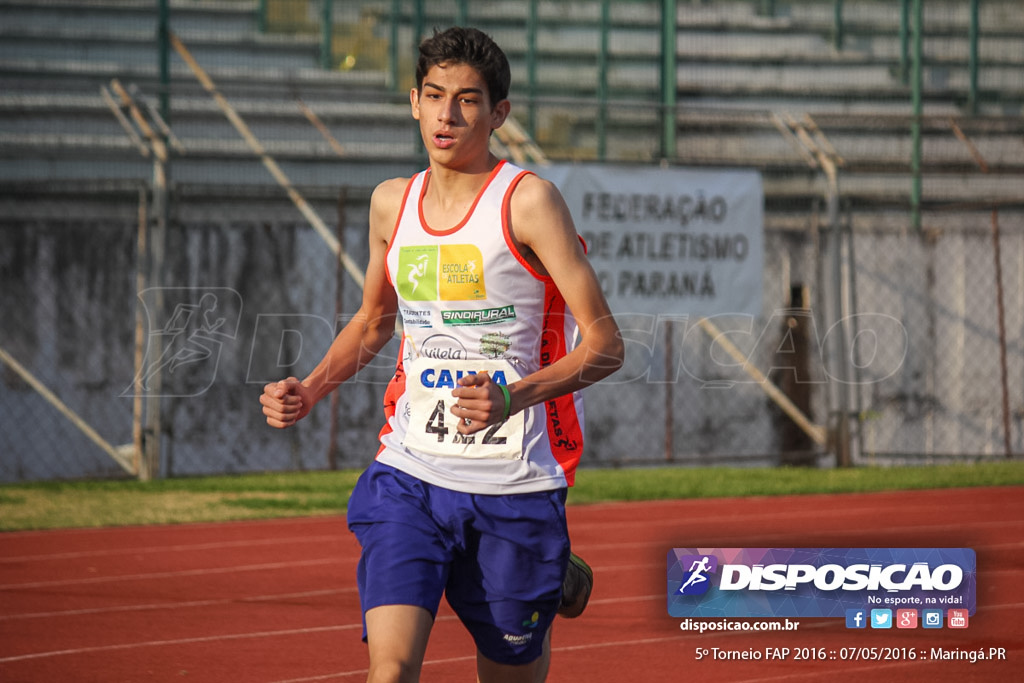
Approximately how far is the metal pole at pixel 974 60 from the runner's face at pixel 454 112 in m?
15.5

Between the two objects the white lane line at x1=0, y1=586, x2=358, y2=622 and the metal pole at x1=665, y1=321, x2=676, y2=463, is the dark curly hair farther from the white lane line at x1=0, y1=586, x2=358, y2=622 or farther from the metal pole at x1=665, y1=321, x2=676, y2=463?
the metal pole at x1=665, y1=321, x2=676, y2=463

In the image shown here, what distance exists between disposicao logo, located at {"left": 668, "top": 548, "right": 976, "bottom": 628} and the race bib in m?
2.42

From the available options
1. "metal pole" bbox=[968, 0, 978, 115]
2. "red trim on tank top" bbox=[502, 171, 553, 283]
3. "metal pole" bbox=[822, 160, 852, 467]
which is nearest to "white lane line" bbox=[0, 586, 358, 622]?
"red trim on tank top" bbox=[502, 171, 553, 283]

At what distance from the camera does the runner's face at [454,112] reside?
136 inches

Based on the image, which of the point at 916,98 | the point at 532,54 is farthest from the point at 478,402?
the point at 916,98

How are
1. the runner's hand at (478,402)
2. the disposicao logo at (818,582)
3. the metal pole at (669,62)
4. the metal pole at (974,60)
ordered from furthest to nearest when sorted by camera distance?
1. the metal pole at (974,60)
2. the metal pole at (669,62)
3. the disposicao logo at (818,582)
4. the runner's hand at (478,402)

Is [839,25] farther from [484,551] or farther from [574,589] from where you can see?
[484,551]

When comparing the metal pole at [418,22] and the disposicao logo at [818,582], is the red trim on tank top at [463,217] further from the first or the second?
the metal pole at [418,22]

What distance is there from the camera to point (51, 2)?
17.3 metres

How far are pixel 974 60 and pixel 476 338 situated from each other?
15827 millimetres

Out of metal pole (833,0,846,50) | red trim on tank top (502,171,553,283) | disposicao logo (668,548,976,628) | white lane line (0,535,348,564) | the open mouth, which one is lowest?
white lane line (0,535,348,564)

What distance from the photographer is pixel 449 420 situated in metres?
3.48

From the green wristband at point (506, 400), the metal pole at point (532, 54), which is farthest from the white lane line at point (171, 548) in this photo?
the metal pole at point (532, 54)

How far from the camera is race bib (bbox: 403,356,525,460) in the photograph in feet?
11.3
